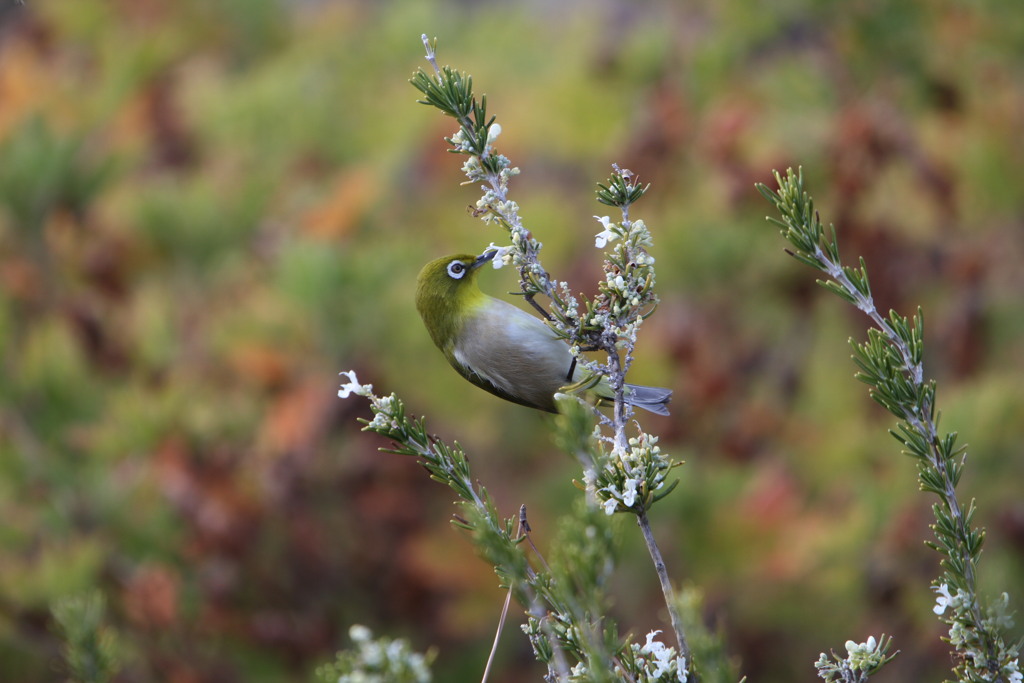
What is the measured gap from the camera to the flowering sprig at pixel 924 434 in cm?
161

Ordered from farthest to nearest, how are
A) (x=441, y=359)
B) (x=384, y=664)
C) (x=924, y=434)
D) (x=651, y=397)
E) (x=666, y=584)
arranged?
(x=441, y=359) → (x=651, y=397) → (x=924, y=434) → (x=666, y=584) → (x=384, y=664)

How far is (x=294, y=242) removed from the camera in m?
5.94

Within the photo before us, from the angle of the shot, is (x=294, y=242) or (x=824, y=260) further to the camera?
(x=294, y=242)

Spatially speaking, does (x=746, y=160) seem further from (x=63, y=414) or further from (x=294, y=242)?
(x=63, y=414)

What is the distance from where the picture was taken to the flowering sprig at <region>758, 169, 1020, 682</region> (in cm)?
161

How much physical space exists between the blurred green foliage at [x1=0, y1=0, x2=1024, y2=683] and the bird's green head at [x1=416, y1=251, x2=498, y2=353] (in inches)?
84.9

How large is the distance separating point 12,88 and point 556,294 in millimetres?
6562

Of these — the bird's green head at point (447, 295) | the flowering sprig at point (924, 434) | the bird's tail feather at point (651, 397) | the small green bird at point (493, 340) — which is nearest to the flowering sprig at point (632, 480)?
the flowering sprig at point (924, 434)

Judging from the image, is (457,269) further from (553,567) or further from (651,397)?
(553,567)

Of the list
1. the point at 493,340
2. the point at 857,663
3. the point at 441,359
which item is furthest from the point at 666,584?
the point at 441,359

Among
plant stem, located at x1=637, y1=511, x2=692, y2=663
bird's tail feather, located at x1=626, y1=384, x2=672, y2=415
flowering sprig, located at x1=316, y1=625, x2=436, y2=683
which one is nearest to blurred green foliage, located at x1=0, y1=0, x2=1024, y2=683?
bird's tail feather, located at x1=626, y1=384, x2=672, y2=415

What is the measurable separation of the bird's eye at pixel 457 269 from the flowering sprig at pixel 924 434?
3.70 feet

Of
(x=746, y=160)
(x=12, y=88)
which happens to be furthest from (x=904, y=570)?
(x=12, y=88)

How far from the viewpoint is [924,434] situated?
65.4 inches
